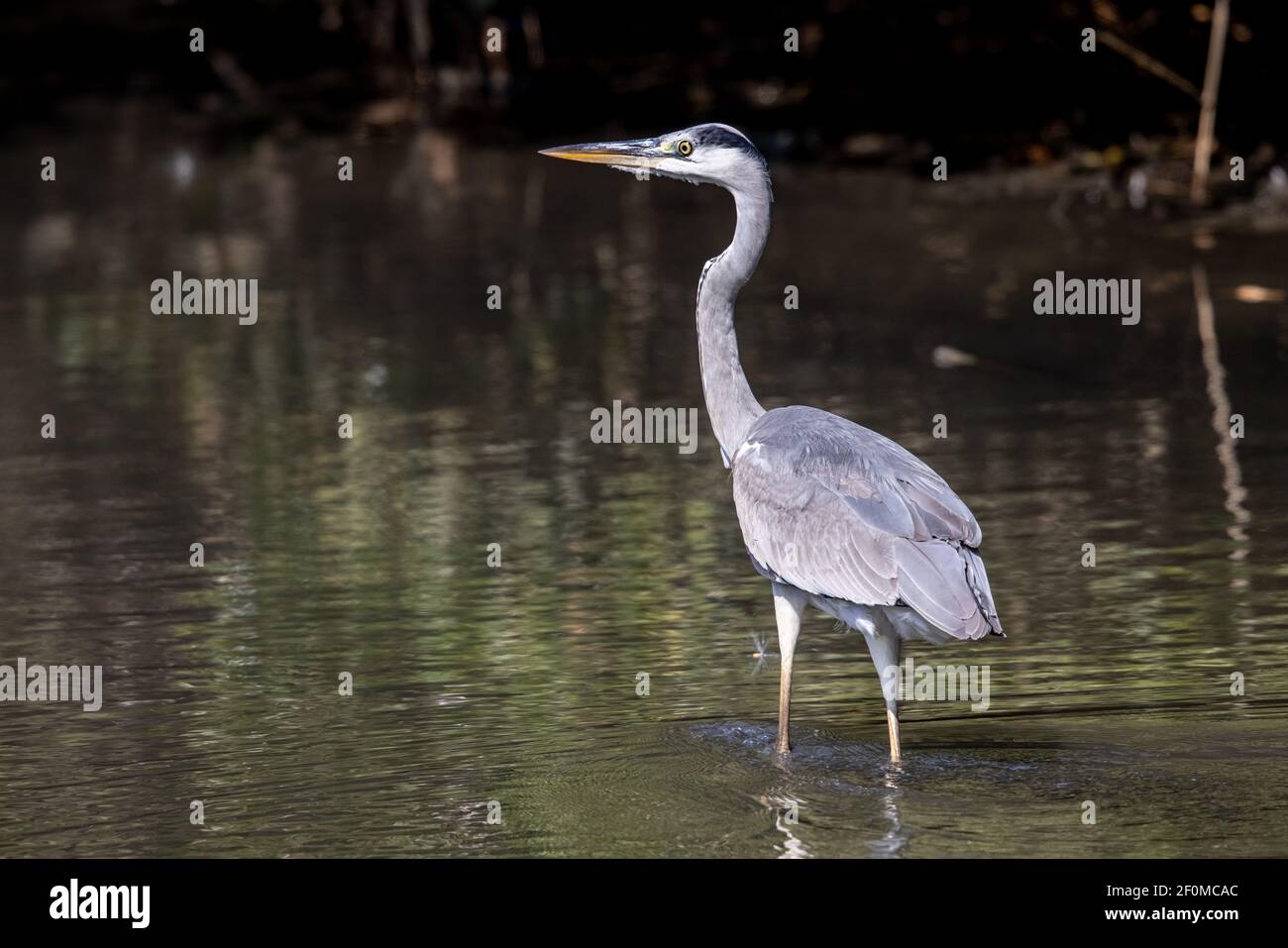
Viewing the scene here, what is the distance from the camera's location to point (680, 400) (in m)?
14.1

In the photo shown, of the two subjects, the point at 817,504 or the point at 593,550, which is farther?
the point at 593,550

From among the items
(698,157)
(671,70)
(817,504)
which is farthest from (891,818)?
(671,70)

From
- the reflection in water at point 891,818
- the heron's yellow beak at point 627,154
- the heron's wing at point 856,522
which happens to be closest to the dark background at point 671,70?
the heron's yellow beak at point 627,154

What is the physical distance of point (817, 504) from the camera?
7.96 m

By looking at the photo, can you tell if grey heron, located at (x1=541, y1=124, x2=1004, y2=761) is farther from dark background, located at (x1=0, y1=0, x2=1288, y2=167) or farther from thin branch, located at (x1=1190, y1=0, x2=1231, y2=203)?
dark background, located at (x1=0, y1=0, x2=1288, y2=167)

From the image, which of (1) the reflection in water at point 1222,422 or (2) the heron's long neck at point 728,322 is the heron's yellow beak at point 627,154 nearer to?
(2) the heron's long neck at point 728,322

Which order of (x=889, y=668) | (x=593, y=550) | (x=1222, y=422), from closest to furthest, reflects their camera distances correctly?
1. (x=889, y=668)
2. (x=593, y=550)
3. (x=1222, y=422)

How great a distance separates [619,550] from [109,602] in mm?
2437

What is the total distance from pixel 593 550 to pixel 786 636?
9.76 feet

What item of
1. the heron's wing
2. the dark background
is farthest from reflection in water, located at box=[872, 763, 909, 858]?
the dark background

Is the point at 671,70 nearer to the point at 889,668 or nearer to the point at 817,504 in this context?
the point at 817,504

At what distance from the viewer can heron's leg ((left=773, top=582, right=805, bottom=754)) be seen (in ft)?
26.0

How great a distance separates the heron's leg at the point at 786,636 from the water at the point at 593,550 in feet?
0.38

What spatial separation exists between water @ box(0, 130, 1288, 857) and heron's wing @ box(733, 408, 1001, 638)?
68cm
